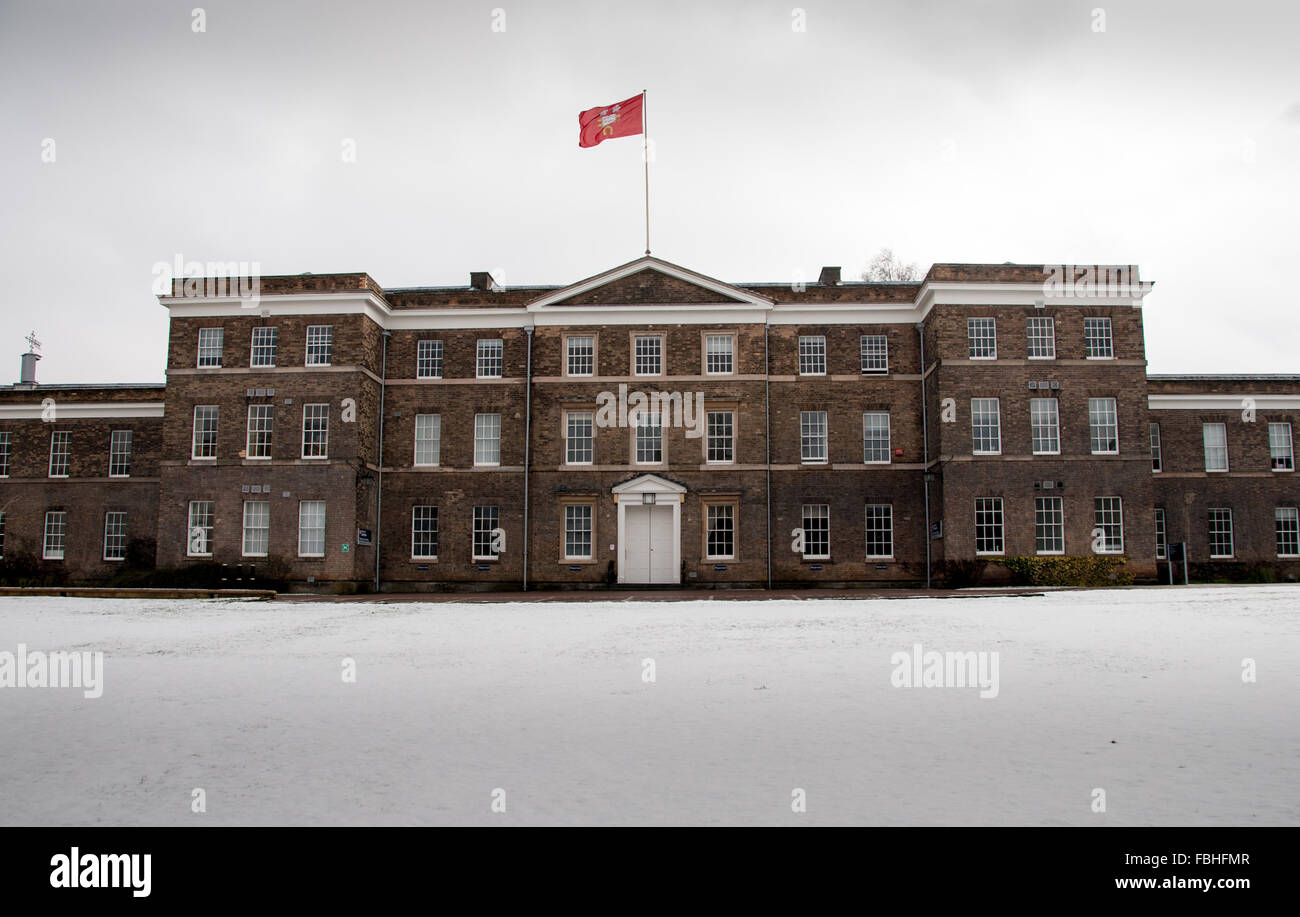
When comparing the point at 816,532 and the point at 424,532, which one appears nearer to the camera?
the point at 816,532

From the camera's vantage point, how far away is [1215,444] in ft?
119

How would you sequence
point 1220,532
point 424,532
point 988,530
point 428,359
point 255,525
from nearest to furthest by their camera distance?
point 988,530, point 255,525, point 424,532, point 428,359, point 1220,532

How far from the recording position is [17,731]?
8.95 m

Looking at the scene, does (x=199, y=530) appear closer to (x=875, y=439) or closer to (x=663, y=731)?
(x=875, y=439)

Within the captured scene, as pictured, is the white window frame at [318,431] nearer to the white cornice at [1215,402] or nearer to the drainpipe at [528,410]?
the drainpipe at [528,410]

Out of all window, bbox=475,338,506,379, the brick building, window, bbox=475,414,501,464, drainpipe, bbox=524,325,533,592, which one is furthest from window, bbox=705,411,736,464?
window, bbox=475,338,506,379

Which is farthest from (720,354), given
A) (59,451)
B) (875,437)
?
(59,451)

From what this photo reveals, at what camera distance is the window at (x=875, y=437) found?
33.3 meters

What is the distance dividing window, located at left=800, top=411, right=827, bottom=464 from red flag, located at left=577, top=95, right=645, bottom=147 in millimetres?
11095

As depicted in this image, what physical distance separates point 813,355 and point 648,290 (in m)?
6.15

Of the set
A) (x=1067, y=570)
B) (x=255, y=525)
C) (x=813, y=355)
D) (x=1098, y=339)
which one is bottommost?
(x=1067, y=570)

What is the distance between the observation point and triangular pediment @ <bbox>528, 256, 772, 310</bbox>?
33.6 m
